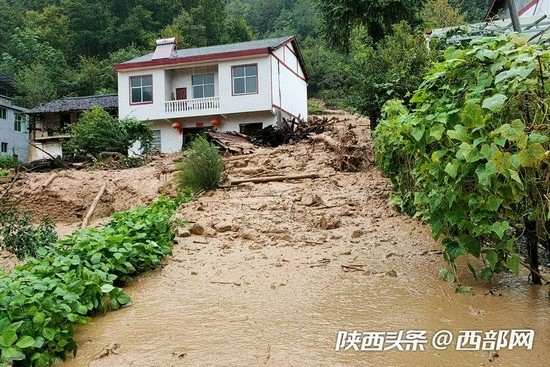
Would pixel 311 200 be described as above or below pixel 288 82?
below

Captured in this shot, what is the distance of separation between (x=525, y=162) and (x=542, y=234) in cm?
67

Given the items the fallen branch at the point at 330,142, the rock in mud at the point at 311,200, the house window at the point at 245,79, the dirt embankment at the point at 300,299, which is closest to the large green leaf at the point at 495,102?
the dirt embankment at the point at 300,299

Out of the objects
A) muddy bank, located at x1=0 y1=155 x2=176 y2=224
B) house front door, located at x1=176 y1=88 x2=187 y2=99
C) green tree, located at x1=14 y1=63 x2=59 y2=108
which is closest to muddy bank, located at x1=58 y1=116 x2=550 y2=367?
muddy bank, located at x1=0 y1=155 x2=176 y2=224

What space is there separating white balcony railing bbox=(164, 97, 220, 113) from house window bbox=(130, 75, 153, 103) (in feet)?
4.41

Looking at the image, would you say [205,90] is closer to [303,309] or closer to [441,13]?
[441,13]

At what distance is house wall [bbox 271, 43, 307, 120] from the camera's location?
21938 mm

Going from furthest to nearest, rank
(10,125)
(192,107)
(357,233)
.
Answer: (10,125) < (192,107) < (357,233)

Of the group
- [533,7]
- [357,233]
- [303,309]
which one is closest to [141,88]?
[533,7]

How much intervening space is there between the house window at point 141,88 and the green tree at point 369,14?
9.28 metres

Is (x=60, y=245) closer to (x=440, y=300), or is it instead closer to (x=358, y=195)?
(x=440, y=300)

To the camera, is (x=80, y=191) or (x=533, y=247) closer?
(x=533, y=247)

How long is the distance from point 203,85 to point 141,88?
126 inches

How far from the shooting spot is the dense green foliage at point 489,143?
2754 mm

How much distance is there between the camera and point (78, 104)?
28906 mm
